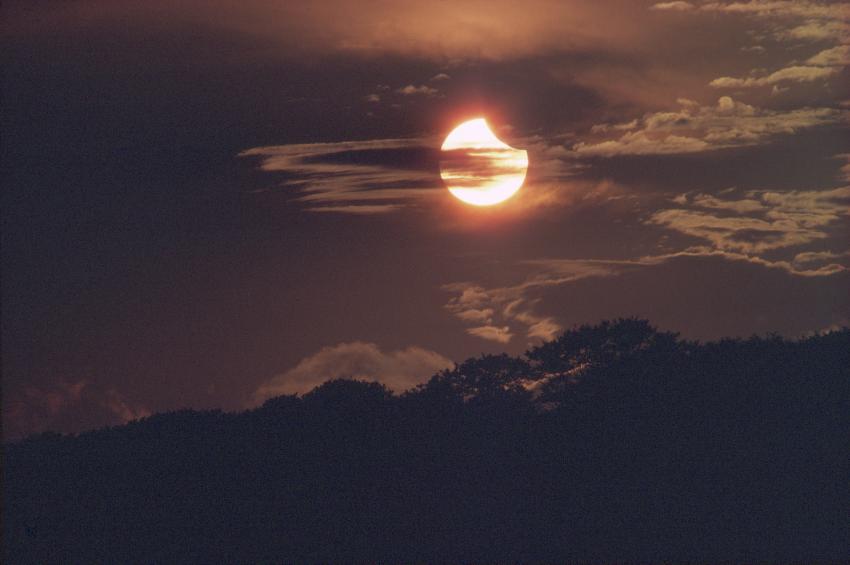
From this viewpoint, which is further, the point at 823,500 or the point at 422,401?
the point at 422,401

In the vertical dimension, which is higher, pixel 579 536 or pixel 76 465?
pixel 76 465

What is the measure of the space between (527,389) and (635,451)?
7015 mm

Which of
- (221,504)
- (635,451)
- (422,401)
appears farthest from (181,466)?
(635,451)

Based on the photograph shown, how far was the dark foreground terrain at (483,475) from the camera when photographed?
159 ft

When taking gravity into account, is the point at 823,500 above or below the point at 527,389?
below

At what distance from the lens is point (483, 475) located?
50.2 meters

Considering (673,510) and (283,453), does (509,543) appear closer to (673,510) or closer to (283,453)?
(673,510)

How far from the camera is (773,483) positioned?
49.8 m

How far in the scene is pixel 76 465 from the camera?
52.7 metres

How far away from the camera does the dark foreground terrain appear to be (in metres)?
48.4

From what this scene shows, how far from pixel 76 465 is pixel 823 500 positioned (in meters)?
31.3

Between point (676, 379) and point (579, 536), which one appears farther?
point (676, 379)

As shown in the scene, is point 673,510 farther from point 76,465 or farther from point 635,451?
point 76,465

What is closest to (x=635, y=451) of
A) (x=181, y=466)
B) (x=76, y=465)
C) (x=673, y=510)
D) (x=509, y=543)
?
(x=673, y=510)
